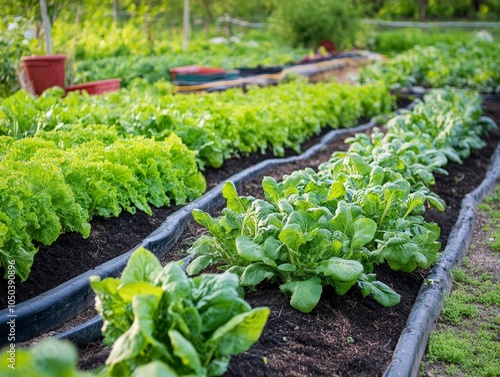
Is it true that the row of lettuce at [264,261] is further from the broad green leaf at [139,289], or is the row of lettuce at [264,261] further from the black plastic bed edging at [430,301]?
the black plastic bed edging at [430,301]

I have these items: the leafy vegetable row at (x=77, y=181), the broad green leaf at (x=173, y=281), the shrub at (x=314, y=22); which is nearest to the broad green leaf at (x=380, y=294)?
the broad green leaf at (x=173, y=281)

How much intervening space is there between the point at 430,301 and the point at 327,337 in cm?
94

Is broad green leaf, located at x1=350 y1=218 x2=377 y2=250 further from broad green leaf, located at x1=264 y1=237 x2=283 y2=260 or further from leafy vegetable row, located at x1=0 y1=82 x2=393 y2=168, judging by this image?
leafy vegetable row, located at x1=0 y1=82 x2=393 y2=168

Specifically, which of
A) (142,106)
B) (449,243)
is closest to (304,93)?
(142,106)

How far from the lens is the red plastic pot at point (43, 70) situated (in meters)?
8.95

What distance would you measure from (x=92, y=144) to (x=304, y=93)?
5.24 metres

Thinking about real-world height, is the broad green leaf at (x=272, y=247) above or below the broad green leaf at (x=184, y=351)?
below

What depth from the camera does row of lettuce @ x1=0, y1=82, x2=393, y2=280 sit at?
397cm

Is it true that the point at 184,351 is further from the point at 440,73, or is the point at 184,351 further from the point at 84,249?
the point at 440,73

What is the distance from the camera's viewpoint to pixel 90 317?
13.2 ft

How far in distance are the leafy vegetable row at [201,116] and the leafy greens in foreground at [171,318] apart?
332 centimetres

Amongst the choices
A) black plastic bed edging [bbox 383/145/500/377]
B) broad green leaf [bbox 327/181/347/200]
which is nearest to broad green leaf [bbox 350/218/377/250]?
broad green leaf [bbox 327/181/347/200]

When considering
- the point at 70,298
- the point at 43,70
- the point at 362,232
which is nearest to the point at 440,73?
the point at 43,70

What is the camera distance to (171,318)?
2609 millimetres
